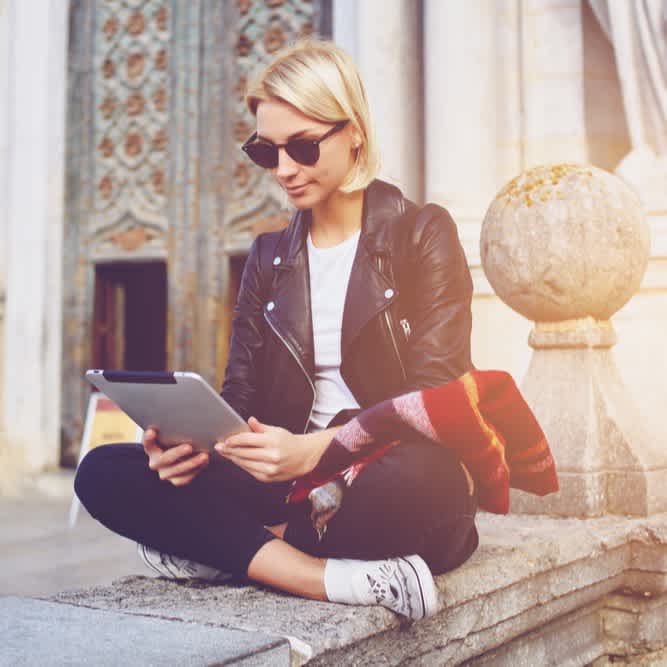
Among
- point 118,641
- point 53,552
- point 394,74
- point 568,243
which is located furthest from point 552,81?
point 118,641

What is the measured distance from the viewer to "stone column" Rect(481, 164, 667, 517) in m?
3.25

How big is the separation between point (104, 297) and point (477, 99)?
376cm

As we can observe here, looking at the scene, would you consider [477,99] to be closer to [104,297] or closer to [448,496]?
[104,297]

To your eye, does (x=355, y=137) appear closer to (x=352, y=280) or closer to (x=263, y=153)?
(x=263, y=153)

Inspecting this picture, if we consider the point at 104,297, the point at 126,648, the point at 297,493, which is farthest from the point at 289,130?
the point at 104,297

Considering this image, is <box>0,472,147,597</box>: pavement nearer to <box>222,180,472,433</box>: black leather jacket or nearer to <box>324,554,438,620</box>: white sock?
<box>222,180,472,433</box>: black leather jacket

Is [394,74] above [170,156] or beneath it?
above

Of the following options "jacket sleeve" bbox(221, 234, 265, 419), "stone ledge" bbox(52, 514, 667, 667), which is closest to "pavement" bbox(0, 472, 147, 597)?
→ "jacket sleeve" bbox(221, 234, 265, 419)

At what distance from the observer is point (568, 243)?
3324 mm

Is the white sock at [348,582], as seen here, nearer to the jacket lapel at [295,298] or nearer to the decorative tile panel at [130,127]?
the jacket lapel at [295,298]

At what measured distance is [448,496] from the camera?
1997 mm

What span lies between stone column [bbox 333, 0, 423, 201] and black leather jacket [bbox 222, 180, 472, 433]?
13.0 feet

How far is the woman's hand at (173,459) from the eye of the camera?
6.67 ft

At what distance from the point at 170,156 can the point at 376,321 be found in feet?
19.3
